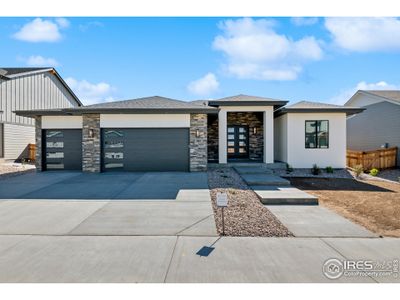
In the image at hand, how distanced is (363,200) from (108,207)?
6.97 metres

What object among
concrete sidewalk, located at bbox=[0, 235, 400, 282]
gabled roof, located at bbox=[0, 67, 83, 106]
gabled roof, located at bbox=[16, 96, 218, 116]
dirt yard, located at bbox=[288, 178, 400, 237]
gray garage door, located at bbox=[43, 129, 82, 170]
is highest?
gabled roof, located at bbox=[0, 67, 83, 106]

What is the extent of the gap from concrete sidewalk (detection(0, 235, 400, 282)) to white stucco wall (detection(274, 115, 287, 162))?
30.0 ft

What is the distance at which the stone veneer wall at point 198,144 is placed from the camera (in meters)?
11.4

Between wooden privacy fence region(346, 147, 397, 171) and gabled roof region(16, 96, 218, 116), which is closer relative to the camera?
gabled roof region(16, 96, 218, 116)

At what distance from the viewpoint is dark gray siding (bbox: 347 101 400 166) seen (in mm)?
15103

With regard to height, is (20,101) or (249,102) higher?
(20,101)

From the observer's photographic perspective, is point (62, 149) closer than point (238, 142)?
Yes

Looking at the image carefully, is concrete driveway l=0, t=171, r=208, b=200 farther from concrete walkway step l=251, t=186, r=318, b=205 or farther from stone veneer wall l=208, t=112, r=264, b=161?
stone veneer wall l=208, t=112, r=264, b=161

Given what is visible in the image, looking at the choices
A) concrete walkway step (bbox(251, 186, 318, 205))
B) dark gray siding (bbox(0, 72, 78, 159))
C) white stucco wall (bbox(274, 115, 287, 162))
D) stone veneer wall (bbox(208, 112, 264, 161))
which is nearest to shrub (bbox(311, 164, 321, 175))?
white stucco wall (bbox(274, 115, 287, 162))

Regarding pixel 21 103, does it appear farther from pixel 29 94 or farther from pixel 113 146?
pixel 113 146

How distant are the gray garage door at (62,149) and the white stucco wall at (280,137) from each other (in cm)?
1043

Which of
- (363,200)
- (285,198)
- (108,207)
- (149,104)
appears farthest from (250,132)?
(108,207)

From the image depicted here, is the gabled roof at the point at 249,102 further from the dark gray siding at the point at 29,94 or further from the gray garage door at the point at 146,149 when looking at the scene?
the dark gray siding at the point at 29,94

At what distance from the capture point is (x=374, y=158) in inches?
535
